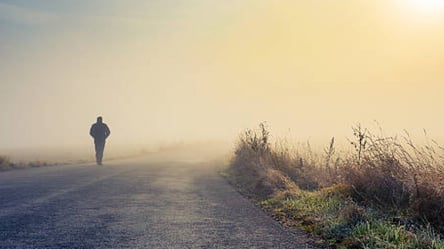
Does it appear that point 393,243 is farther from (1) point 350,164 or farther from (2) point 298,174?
(2) point 298,174

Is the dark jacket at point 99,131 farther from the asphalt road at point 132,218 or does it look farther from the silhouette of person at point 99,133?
the asphalt road at point 132,218

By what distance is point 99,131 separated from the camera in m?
28.4

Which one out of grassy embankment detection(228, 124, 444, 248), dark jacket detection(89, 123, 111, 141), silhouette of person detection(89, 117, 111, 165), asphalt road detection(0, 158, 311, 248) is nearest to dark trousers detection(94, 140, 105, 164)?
silhouette of person detection(89, 117, 111, 165)

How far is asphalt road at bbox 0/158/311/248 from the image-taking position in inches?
299

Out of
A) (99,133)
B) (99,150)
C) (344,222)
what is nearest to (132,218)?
(344,222)

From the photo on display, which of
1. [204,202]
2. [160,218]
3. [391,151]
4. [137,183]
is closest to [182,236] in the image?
[160,218]

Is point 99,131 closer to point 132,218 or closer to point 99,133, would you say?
point 99,133

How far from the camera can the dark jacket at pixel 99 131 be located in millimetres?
28281

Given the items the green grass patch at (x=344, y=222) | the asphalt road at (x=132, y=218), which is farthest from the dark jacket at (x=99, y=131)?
the green grass patch at (x=344, y=222)

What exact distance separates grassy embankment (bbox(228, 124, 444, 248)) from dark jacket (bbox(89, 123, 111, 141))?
14.5 m

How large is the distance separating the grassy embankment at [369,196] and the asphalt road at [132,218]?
24.8 inches

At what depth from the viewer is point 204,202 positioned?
12.1 meters

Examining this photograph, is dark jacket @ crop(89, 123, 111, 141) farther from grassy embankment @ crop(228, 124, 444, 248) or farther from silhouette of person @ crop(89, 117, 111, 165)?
grassy embankment @ crop(228, 124, 444, 248)

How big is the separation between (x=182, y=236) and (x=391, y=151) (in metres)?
5.15
